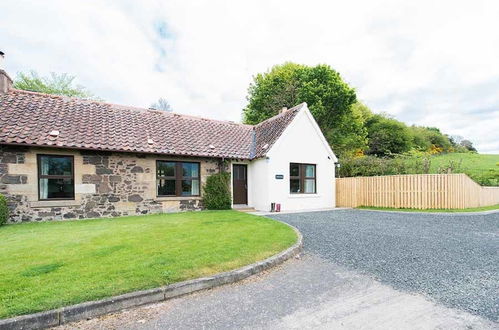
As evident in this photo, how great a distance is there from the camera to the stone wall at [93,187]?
991cm

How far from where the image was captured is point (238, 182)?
15.2 m

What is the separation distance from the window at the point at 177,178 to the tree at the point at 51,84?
27206mm

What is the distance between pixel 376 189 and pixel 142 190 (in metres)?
13.2

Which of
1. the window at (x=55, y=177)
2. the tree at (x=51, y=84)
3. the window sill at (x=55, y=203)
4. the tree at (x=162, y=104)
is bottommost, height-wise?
the window sill at (x=55, y=203)

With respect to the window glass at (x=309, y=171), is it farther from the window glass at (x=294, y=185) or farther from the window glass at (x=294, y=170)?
the window glass at (x=294, y=185)

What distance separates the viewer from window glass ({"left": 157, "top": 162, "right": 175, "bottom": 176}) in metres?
12.7

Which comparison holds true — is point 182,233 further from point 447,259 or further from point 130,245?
point 447,259

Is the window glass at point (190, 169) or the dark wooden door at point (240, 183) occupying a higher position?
the window glass at point (190, 169)

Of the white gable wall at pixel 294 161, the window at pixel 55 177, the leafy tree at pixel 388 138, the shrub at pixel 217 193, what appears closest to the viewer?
the window at pixel 55 177

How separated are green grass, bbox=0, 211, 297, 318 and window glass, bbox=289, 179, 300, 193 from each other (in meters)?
7.38

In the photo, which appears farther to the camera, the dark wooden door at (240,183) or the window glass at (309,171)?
the window glass at (309,171)

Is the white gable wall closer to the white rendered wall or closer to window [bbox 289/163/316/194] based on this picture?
the white rendered wall

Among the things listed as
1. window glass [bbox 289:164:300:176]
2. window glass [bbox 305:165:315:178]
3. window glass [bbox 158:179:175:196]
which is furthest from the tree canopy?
window glass [bbox 158:179:175:196]

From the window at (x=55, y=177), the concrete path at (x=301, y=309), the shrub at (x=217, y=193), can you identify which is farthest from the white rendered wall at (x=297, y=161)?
the concrete path at (x=301, y=309)
